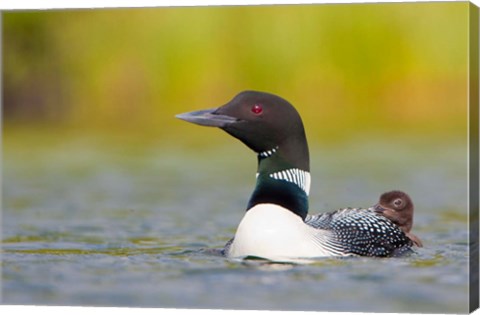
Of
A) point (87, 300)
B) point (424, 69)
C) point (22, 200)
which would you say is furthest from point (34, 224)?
point (424, 69)

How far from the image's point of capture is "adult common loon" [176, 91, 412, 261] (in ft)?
26.4

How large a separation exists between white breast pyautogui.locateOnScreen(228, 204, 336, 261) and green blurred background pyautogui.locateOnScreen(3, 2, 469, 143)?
99 cm

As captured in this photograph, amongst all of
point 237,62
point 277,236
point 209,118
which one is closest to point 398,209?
point 277,236

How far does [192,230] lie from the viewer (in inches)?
380

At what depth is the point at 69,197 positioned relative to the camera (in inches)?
440

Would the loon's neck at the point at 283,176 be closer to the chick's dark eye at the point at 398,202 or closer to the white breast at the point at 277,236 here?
the white breast at the point at 277,236

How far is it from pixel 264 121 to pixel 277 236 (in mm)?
559

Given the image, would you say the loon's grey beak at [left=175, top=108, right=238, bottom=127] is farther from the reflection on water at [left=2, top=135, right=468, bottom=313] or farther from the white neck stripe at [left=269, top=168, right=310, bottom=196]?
the reflection on water at [left=2, top=135, right=468, bottom=313]

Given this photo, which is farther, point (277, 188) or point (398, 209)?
point (398, 209)

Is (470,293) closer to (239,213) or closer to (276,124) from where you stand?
(276,124)

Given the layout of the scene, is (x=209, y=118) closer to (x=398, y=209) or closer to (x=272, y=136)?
(x=272, y=136)

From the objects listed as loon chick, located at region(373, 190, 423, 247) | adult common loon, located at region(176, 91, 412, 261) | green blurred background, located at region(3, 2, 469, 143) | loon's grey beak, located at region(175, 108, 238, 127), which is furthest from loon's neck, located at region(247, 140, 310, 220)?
green blurred background, located at region(3, 2, 469, 143)

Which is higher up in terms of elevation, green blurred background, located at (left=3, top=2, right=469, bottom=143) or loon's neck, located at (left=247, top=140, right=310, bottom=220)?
green blurred background, located at (left=3, top=2, right=469, bottom=143)

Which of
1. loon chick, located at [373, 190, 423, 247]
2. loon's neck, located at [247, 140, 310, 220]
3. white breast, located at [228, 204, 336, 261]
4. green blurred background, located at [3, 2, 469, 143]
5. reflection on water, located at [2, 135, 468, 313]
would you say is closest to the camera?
reflection on water, located at [2, 135, 468, 313]
